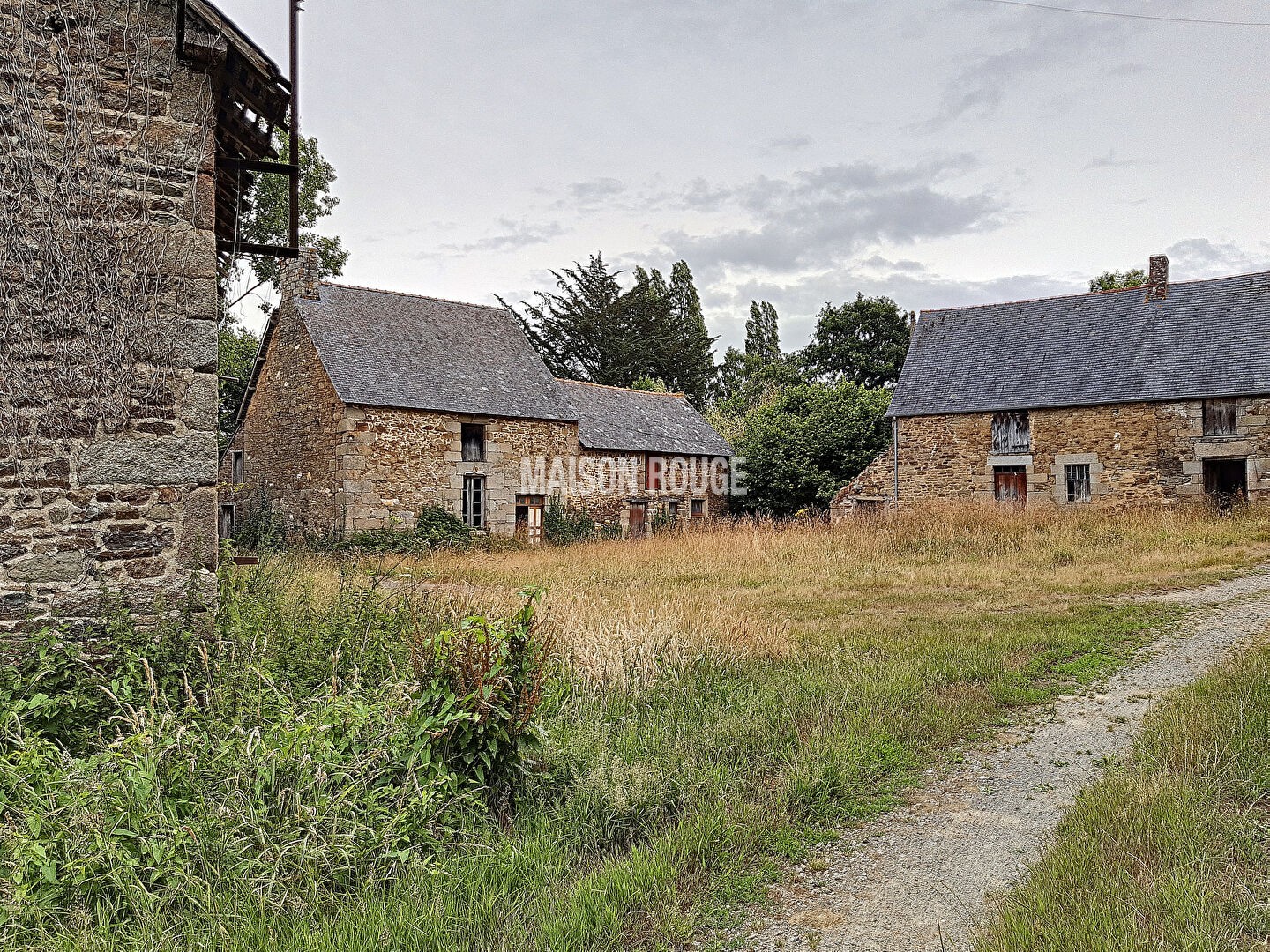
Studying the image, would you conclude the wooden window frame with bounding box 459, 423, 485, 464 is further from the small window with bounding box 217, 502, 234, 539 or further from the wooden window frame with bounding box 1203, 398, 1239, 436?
the wooden window frame with bounding box 1203, 398, 1239, 436

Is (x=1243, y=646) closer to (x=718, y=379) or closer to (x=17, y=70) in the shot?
(x=17, y=70)

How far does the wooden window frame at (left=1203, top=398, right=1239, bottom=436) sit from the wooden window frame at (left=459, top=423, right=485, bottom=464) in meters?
17.0

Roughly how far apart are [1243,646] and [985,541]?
25.4ft

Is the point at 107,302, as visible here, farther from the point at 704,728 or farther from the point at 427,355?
the point at 427,355

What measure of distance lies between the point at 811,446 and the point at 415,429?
11886 millimetres

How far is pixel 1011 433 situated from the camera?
68.6ft

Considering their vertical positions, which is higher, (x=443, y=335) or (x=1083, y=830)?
(x=443, y=335)

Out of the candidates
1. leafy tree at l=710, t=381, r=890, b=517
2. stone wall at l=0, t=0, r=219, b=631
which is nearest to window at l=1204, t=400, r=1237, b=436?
leafy tree at l=710, t=381, r=890, b=517

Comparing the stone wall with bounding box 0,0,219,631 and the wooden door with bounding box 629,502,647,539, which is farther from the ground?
the stone wall with bounding box 0,0,219,631

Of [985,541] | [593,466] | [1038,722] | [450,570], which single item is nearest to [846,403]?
[593,466]

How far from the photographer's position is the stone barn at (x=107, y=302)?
506 cm

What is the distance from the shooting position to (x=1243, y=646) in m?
6.54

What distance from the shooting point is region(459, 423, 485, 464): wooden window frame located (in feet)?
62.4

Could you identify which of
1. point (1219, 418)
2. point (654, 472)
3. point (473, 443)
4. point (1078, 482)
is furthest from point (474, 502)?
point (1219, 418)
